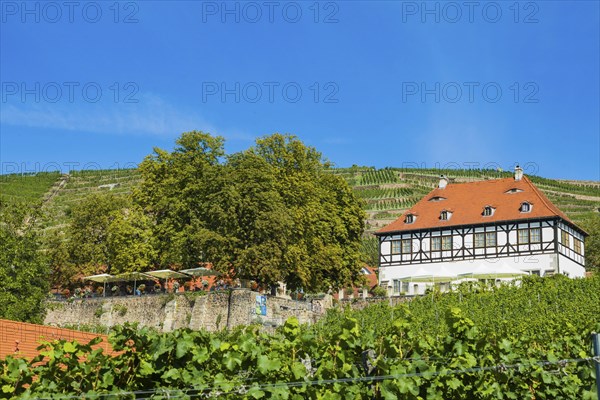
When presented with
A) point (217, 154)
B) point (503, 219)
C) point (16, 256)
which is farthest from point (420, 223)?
point (16, 256)

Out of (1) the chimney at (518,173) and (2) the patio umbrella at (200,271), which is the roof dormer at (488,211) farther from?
(2) the patio umbrella at (200,271)

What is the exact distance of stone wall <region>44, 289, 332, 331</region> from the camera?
120ft

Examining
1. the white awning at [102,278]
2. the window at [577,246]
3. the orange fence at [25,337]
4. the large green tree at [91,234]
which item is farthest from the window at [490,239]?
the orange fence at [25,337]

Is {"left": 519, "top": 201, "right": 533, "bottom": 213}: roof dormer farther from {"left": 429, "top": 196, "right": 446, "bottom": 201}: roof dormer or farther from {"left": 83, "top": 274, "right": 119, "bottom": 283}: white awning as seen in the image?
{"left": 83, "top": 274, "right": 119, "bottom": 283}: white awning

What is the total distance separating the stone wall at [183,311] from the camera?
36656 mm

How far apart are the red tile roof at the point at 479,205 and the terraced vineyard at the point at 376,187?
169 feet

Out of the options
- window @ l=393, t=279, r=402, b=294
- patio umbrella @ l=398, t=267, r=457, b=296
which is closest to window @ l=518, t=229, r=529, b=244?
patio umbrella @ l=398, t=267, r=457, b=296

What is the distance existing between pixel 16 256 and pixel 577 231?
28717 millimetres

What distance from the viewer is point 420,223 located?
4797cm

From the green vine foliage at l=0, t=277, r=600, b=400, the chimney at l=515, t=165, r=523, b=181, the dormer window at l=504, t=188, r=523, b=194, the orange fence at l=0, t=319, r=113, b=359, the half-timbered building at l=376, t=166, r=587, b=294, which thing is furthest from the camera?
the chimney at l=515, t=165, r=523, b=181

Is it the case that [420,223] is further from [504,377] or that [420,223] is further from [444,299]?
[504,377]

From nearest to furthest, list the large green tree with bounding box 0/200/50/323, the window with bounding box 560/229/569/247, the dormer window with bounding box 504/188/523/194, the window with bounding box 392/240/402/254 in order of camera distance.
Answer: the large green tree with bounding box 0/200/50/323, the window with bounding box 560/229/569/247, the dormer window with bounding box 504/188/523/194, the window with bounding box 392/240/402/254

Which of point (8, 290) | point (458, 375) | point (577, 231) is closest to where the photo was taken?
point (458, 375)

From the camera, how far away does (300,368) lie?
366 inches
